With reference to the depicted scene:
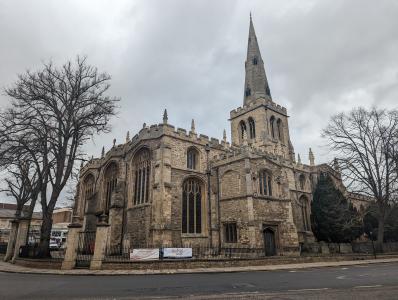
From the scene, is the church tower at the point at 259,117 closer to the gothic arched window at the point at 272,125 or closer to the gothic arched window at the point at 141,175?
the gothic arched window at the point at 272,125

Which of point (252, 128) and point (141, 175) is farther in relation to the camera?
point (252, 128)

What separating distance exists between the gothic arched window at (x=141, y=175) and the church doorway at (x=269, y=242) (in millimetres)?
9616

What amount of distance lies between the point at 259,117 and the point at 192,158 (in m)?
16.0

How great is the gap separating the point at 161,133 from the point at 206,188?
606 centimetres

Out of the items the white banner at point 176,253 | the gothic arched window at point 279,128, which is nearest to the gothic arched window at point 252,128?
the gothic arched window at point 279,128

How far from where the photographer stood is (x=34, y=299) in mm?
6953

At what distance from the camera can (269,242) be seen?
22375 millimetres

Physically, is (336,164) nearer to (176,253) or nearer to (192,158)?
(192,158)

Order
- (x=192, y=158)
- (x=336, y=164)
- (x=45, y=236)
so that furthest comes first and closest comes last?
(x=192, y=158) < (x=336, y=164) < (x=45, y=236)

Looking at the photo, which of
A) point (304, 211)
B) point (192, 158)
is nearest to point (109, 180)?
point (192, 158)

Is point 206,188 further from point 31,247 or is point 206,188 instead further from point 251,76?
point 251,76

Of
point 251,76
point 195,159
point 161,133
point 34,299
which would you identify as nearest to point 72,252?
point 34,299

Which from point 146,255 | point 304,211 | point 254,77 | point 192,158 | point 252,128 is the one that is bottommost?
point 146,255

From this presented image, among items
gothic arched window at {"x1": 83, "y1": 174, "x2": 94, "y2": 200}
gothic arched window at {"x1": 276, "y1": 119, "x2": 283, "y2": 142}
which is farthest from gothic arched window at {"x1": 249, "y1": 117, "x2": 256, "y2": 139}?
gothic arched window at {"x1": 83, "y1": 174, "x2": 94, "y2": 200}
